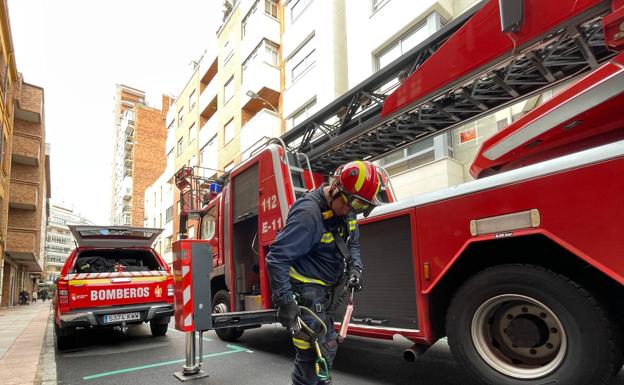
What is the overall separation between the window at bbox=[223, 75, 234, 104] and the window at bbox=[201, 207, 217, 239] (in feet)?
56.7

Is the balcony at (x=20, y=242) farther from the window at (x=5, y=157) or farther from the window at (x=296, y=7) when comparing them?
the window at (x=296, y=7)

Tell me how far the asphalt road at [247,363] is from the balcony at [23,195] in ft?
78.1

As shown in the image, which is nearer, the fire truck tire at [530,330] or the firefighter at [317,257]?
the firefighter at [317,257]

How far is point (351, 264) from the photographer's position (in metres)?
3.08

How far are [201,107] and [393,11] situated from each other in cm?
1877

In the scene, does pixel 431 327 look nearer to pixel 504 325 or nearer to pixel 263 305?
pixel 504 325

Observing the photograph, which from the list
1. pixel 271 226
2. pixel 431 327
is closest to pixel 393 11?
pixel 271 226

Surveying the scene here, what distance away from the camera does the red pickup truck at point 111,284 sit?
700 centimetres

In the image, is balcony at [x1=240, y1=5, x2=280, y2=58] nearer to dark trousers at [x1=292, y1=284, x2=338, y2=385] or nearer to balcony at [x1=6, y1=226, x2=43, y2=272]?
balcony at [x1=6, y1=226, x2=43, y2=272]

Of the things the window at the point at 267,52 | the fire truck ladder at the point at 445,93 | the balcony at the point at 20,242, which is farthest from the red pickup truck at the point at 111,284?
the balcony at the point at 20,242

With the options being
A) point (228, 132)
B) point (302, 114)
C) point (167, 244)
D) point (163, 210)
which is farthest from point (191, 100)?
point (302, 114)

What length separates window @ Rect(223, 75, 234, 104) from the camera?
24.3 metres

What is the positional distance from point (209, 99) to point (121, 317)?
2236 cm

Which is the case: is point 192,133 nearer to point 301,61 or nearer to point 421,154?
point 301,61
